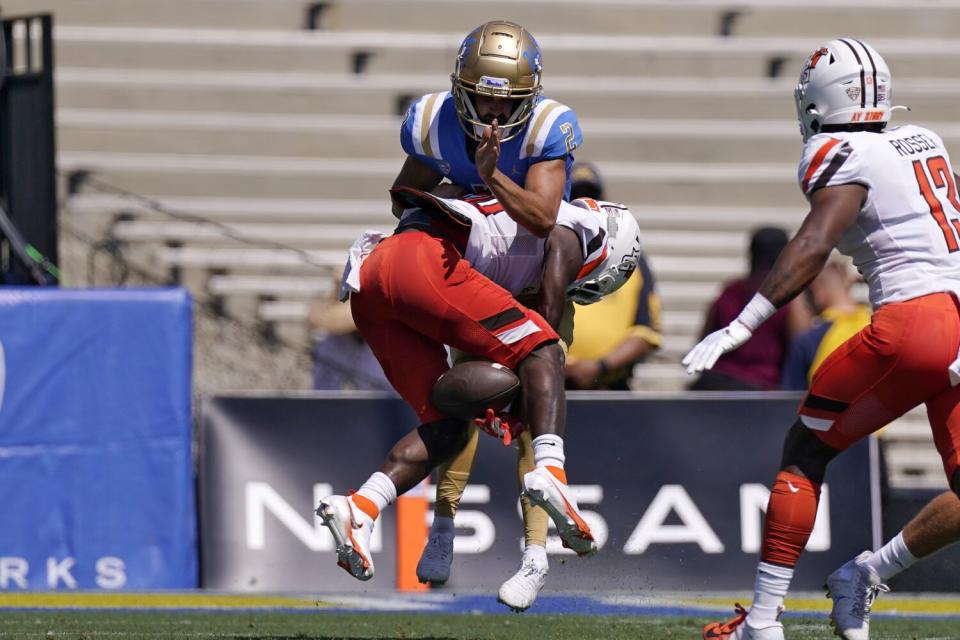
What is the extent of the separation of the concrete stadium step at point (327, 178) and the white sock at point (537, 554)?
5980 mm

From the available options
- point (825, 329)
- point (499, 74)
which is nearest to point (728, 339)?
point (499, 74)

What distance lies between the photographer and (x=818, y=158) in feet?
15.8

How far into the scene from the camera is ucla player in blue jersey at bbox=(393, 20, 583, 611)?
4.98 metres

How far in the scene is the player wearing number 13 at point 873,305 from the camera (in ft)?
15.6

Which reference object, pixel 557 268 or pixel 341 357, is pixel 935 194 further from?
pixel 341 357

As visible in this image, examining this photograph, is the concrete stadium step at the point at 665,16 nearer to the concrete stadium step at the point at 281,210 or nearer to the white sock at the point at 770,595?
the concrete stadium step at the point at 281,210

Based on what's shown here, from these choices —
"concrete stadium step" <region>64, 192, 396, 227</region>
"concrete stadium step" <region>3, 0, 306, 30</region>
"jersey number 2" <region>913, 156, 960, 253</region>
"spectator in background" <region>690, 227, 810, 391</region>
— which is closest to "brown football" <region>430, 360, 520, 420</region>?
"jersey number 2" <region>913, 156, 960, 253</region>

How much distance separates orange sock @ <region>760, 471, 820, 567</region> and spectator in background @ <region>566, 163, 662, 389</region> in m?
3.03

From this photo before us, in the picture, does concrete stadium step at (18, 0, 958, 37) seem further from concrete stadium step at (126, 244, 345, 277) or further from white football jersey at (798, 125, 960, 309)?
white football jersey at (798, 125, 960, 309)

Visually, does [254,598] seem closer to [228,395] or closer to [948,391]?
[228,395]

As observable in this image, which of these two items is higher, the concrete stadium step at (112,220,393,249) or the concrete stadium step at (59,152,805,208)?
the concrete stadium step at (59,152,805,208)

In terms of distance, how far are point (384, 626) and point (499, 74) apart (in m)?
2.07

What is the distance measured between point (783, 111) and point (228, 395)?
5.32 m

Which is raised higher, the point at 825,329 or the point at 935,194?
the point at 935,194
